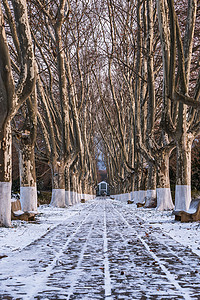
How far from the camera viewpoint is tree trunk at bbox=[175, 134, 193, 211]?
14.9m

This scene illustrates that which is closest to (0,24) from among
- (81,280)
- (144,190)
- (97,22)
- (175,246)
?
(175,246)

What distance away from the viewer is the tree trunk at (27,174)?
14875 millimetres

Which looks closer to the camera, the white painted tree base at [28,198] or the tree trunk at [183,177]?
the tree trunk at [183,177]

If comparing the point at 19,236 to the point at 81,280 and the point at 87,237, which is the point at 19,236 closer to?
the point at 87,237

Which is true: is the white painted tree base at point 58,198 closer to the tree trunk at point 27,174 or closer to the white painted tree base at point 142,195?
the white painted tree base at point 142,195

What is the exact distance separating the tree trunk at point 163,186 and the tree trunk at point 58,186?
277 inches

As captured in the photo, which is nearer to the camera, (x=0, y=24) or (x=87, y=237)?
(x=87, y=237)

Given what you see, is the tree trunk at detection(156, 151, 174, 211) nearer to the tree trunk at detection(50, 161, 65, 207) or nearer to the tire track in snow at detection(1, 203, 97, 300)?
the tree trunk at detection(50, 161, 65, 207)

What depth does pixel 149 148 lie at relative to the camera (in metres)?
20.7

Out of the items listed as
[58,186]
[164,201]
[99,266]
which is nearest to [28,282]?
[99,266]

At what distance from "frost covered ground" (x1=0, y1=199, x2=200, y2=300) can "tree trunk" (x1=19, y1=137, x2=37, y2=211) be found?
5871mm

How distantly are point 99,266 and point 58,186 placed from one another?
19.1m

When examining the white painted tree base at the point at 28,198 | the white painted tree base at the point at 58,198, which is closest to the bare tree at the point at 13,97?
the white painted tree base at the point at 28,198

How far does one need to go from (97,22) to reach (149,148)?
10378mm
